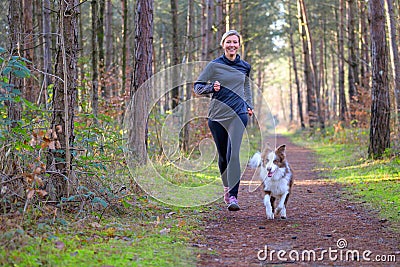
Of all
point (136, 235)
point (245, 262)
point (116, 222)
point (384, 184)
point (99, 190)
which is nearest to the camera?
point (245, 262)

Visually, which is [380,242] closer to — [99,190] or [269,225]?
[269,225]

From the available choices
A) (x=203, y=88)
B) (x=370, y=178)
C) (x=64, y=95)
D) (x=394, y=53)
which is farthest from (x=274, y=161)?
(x=394, y=53)

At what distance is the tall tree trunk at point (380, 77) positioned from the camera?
12180mm

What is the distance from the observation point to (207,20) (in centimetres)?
1634

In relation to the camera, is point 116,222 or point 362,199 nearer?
point 116,222

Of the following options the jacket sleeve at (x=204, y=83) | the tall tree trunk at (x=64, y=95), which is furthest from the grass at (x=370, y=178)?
the tall tree trunk at (x=64, y=95)

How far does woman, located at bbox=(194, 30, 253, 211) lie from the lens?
23.6 feet

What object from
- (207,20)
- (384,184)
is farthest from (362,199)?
(207,20)

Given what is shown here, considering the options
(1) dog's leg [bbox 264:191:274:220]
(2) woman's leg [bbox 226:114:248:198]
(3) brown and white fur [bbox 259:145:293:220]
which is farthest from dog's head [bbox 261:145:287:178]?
(2) woman's leg [bbox 226:114:248:198]

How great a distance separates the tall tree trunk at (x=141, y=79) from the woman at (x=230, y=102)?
2.43 m

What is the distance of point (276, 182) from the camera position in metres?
6.99

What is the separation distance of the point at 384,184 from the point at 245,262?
571 cm

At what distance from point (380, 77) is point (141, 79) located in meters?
6.21

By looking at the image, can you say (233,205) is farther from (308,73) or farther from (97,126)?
(308,73)
